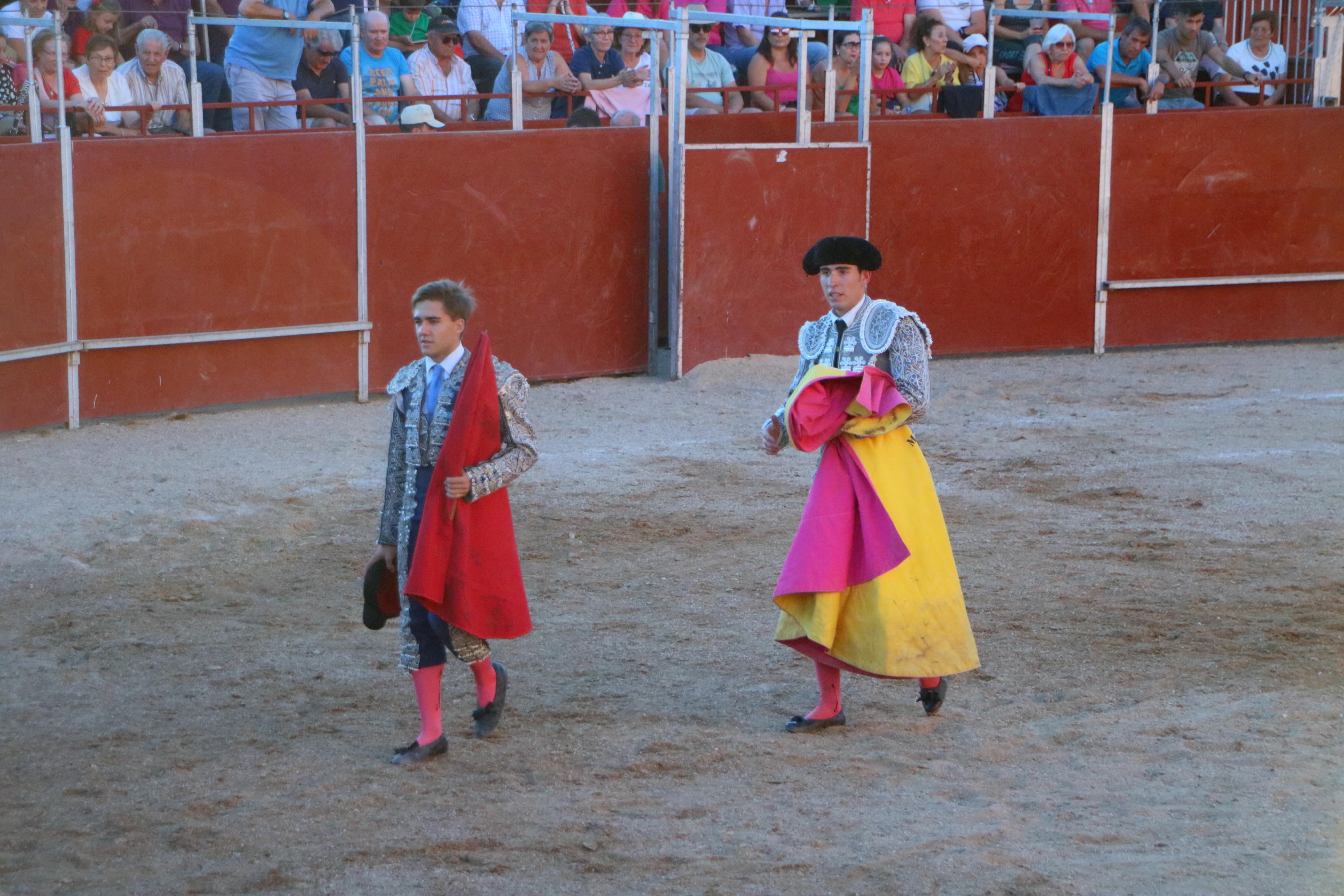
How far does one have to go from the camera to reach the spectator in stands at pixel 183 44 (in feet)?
32.4

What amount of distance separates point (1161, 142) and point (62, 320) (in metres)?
8.12

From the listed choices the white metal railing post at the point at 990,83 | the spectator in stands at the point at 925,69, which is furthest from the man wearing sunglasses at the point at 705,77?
the white metal railing post at the point at 990,83

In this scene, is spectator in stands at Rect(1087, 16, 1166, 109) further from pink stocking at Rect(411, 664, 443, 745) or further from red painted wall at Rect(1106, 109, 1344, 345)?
pink stocking at Rect(411, 664, 443, 745)

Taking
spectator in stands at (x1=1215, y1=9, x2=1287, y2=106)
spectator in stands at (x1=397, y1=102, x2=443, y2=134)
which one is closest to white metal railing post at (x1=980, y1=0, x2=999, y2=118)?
spectator in stands at (x1=1215, y1=9, x2=1287, y2=106)

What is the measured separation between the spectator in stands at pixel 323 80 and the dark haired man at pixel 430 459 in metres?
6.35

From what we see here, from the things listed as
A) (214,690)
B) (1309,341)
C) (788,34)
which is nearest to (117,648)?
(214,690)

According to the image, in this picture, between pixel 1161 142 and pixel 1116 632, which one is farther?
pixel 1161 142

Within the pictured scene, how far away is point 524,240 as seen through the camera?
10789mm

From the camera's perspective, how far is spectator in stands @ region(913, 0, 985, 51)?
12844 mm

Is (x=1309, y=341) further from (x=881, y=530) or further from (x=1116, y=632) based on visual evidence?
(x=881, y=530)

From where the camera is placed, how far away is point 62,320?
29.8ft

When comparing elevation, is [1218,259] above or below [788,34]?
below

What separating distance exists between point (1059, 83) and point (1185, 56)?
1470mm

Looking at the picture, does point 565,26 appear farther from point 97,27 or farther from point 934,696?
point 934,696
